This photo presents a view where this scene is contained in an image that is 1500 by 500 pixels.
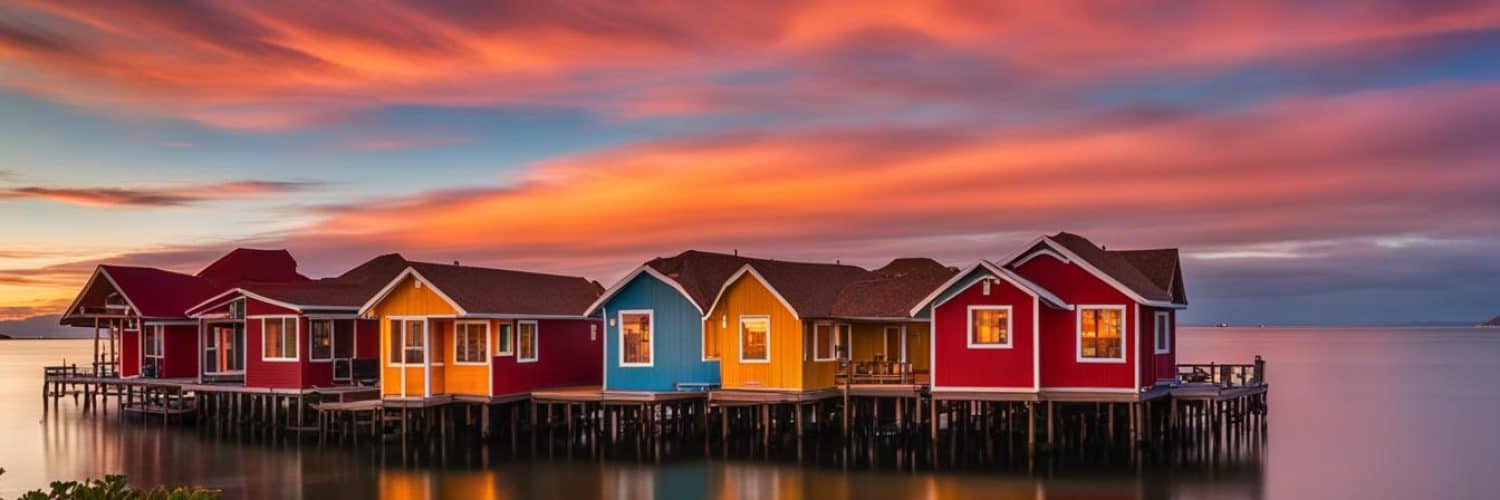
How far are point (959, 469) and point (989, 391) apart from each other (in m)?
Result: 2.45

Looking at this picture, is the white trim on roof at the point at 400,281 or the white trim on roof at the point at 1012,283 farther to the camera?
the white trim on roof at the point at 400,281

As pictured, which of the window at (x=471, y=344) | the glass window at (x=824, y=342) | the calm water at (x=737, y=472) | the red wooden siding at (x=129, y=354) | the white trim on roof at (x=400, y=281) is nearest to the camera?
the calm water at (x=737, y=472)

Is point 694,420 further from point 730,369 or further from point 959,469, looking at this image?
point 959,469

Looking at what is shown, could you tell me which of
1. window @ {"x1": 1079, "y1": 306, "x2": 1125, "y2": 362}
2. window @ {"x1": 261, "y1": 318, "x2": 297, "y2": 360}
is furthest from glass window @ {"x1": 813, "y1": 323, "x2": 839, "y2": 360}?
window @ {"x1": 261, "y1": 318, "x2": 297, "y2": 360}

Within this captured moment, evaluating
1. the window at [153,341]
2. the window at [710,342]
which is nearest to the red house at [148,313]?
the window at [153,341]

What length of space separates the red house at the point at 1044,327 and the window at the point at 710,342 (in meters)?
6.00

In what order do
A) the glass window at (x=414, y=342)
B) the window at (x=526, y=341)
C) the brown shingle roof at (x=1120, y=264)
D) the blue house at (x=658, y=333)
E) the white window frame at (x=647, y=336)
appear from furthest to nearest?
the window at (x=526, y=341)
the glass window at (x=414, y=342)
the white window frame at (x=647, y=336)
the blue house at (x=658, y=333)
the brown shingle roof at (x=1120, y=264)

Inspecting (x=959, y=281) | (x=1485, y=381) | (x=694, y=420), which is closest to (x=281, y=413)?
(x=694, y=420)

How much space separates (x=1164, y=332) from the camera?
3462 centimetres

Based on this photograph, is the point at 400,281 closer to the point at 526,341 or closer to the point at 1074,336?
the point at 526,341

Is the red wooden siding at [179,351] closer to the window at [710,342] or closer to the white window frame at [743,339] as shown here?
the window at [710,342]

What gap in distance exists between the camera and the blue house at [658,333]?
35.6m

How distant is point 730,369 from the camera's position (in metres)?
35.1

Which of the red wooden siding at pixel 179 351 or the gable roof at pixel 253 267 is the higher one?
the gable roof at pixel 253 267
